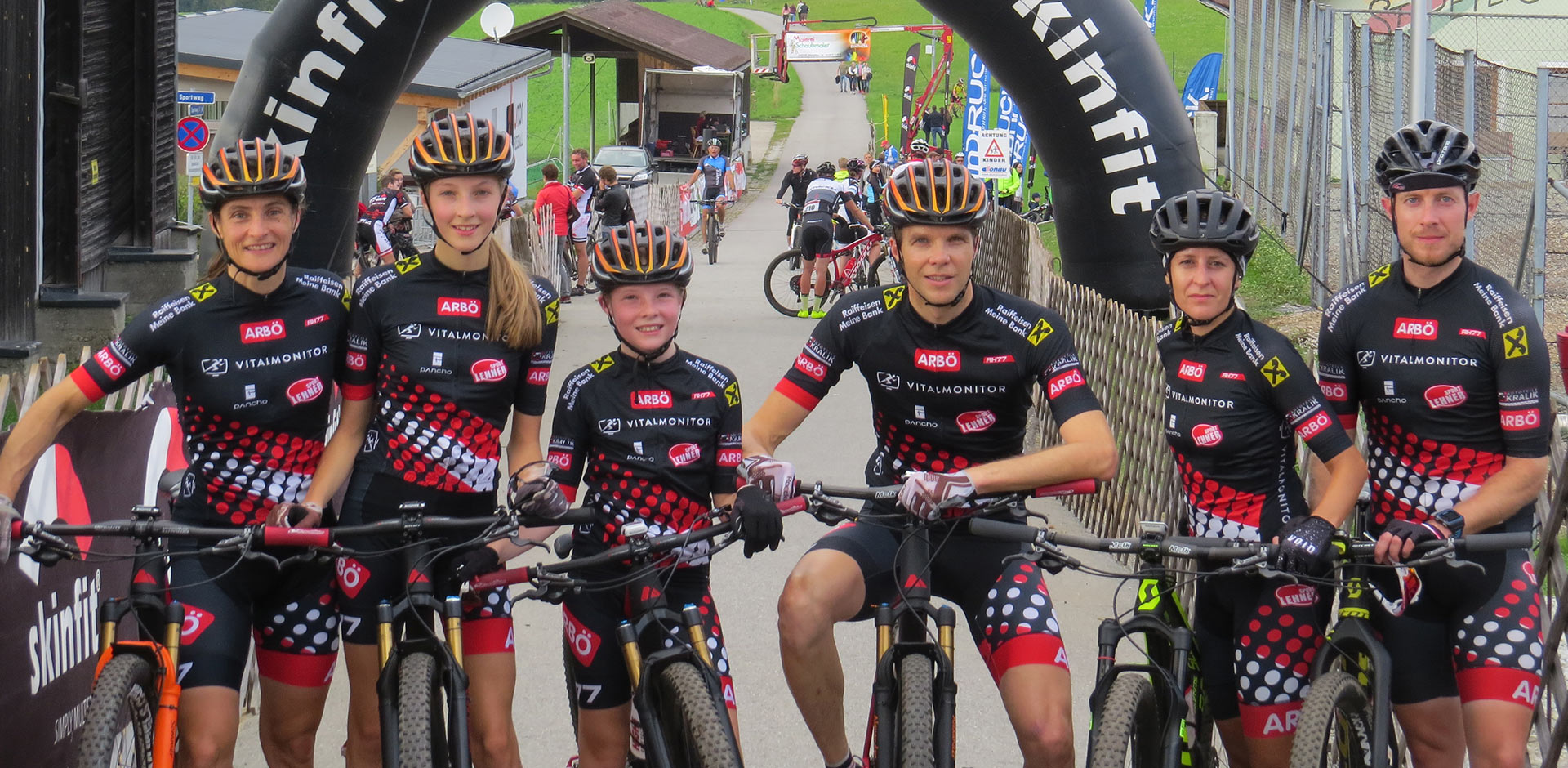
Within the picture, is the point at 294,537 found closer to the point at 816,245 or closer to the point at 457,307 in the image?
the point at 457,307

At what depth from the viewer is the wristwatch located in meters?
4.25

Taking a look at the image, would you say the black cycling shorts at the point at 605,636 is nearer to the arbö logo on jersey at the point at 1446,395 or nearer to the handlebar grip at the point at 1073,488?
the handlebar grip at the point at 1073,488

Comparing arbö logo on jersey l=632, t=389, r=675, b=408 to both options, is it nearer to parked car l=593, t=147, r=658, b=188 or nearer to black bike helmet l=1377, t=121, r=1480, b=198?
black bike helmet l=1377, t=121, r=1480, b=198

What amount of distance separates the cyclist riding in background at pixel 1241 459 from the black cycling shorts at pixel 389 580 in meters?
2.25

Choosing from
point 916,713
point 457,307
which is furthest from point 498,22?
point 916,713

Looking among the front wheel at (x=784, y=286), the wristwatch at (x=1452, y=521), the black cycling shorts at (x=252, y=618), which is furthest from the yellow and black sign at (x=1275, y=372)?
the front wheel at (x=784, y=286)

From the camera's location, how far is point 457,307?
4.71m

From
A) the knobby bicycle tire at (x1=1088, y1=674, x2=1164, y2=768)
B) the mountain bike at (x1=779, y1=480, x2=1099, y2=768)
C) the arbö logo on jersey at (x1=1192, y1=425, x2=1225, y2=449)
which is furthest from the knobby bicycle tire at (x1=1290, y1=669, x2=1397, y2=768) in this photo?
the mountain bike at (x1=779, y1=480, x2=1099, y2=768)

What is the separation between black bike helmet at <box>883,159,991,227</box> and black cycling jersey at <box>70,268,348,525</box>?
1.86 metres

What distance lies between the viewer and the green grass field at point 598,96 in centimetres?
5891

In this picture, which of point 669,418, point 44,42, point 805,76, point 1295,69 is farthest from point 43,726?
point 805,76

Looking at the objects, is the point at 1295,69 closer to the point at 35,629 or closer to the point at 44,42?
the point at 44,42

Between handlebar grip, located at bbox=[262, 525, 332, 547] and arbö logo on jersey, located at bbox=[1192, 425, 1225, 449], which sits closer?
handlebar grip, located at bbox=[262, 525, 332, 547]

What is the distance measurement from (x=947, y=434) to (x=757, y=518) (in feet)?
2.86
